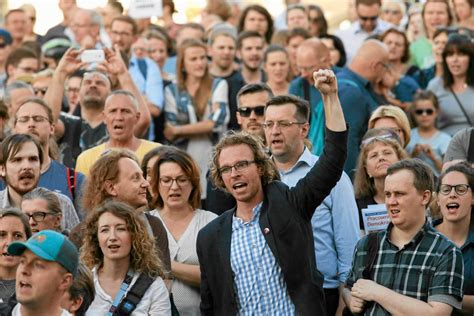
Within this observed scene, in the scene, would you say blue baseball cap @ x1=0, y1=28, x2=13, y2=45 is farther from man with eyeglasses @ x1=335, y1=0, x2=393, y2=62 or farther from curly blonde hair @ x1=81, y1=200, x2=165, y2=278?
curly blonde hair @ x1=81, y1=200, x2=165, y2=278

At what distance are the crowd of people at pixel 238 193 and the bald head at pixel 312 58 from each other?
0.02 metres

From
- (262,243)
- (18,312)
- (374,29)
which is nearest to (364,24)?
(374,29)

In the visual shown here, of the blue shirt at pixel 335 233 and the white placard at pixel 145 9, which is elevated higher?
the white placard at pixel 145 9

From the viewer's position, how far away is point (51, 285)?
736 centimetres

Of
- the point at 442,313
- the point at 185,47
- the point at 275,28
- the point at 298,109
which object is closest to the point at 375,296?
the point at 442,313

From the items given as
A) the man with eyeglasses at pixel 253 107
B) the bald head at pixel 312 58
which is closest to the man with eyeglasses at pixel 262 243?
the man with eyeglasses at pixel 253 107

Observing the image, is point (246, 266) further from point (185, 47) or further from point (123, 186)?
point (185, 47)

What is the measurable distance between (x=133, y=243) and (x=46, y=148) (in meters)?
2.48

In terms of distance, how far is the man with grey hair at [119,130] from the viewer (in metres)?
12.1

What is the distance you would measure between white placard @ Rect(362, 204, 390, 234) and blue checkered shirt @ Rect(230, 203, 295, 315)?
118 cm

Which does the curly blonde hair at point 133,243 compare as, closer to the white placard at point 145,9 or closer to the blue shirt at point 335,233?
the blue shirt at point 335,233

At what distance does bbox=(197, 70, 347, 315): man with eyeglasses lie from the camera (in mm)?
8977

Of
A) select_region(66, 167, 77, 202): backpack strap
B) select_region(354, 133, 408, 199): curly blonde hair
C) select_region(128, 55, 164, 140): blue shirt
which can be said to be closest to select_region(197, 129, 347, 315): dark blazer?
select_region(354, 133, 408, 199): curly blonde hair

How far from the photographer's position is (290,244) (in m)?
9.01
